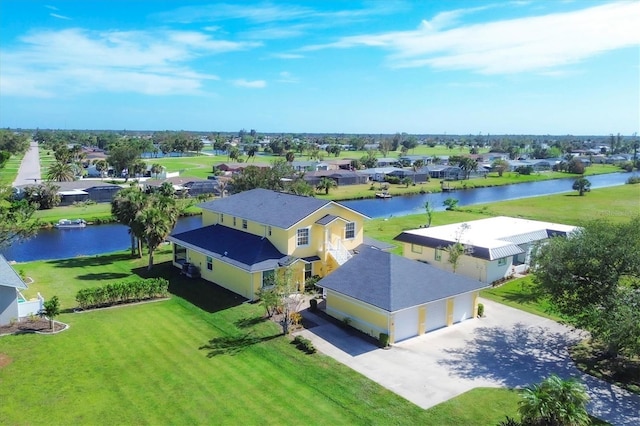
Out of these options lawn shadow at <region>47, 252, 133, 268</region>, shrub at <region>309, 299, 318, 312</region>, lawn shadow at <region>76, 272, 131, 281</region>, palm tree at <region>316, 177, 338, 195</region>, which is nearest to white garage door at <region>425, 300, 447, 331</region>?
shrub at <region>309, 299, 318, 312</region>

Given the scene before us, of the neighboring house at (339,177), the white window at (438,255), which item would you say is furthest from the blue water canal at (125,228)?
the white window at (438,255)

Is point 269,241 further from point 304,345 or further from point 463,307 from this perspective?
point 463,307

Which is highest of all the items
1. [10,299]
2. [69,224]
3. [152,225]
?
[152,225]

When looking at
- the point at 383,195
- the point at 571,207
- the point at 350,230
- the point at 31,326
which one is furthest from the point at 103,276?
the point at 571,207

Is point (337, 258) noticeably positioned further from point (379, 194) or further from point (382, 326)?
point (379, 194)

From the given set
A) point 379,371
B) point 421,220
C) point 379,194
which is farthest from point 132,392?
point 379,194

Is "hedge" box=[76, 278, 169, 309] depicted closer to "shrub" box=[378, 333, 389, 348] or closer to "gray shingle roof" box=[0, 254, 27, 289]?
"gray shingle roof" box=[0, 254, 27, 289]
